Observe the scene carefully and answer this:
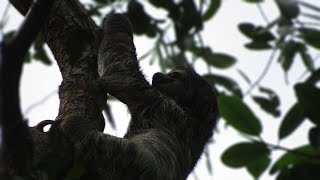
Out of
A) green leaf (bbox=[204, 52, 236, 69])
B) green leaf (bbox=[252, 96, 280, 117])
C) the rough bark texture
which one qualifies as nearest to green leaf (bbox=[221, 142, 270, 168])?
green leaf (bbox=[252, 96, 280, 117])

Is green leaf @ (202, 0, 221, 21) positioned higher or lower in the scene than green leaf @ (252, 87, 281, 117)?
higher

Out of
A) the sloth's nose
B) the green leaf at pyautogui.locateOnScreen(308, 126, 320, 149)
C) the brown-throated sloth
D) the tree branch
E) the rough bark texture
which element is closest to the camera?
the tree branch

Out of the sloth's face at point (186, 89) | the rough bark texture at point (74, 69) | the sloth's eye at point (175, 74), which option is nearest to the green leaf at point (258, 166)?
the rough bark texture at point (74, 69)

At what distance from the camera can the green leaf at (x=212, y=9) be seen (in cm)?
386

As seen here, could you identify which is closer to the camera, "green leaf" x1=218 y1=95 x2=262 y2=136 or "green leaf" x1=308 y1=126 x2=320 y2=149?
"green leaf" x1=308 y1=126 x2=320 y2=149

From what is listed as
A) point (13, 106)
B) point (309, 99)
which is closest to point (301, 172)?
point (309, 99)

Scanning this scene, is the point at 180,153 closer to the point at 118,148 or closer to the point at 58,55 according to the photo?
the point at 118,148

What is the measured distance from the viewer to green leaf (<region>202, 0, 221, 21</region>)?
3.86 m

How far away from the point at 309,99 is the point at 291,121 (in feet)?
1.14

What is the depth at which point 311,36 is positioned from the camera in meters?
3.06

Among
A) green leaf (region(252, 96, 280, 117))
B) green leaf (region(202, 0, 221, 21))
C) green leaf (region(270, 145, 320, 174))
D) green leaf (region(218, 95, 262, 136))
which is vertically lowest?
green leaf (region(270, 145, 320, 174))

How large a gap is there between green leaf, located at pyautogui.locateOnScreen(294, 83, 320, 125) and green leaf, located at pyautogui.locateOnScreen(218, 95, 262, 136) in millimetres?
419

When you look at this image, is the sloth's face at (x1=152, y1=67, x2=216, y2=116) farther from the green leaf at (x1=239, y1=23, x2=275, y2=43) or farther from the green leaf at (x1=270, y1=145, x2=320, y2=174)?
the green leaf at (x1=270, y1=145, x2=320, y2=174)

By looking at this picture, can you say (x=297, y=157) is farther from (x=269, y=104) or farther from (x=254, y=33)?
A: (x=254, y=33)
